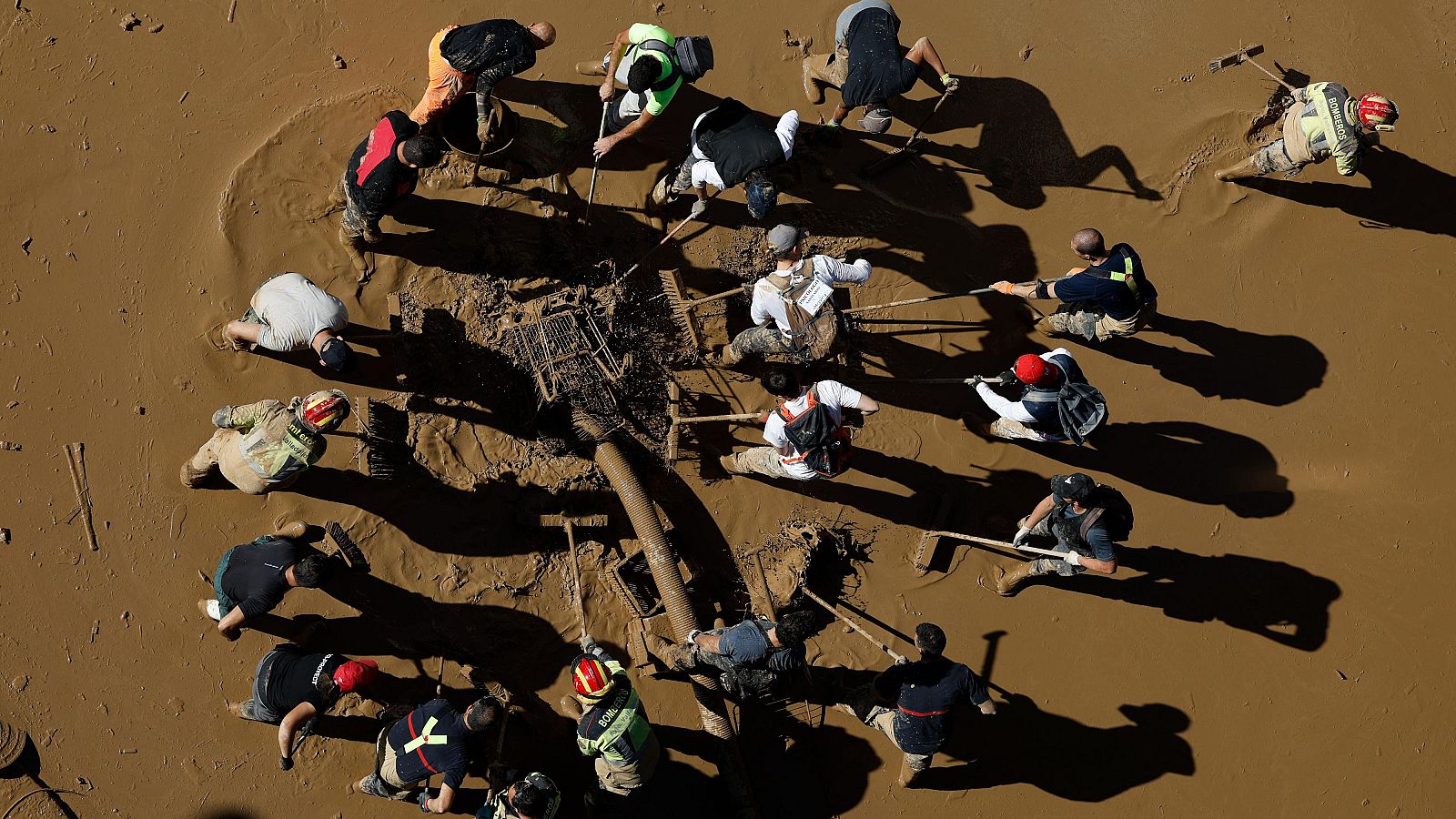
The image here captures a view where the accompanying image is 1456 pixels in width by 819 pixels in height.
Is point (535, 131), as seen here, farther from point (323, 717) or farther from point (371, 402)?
point (323, 717)

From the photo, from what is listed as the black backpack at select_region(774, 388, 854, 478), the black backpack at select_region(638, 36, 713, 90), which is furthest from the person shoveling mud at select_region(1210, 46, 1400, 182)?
the black backpack at select_region(638, 36, 713, 90)

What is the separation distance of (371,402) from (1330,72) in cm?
1004

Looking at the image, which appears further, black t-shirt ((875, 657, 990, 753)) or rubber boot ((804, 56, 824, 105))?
rubber boot ((804, 56, 824, 105))

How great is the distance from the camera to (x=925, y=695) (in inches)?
284

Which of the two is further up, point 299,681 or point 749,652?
point 749,652

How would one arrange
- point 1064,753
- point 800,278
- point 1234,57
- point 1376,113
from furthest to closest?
point 1234,57, point 1064,753, point 1376,113, point 800,278

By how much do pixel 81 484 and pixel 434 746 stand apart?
3877 millimetres

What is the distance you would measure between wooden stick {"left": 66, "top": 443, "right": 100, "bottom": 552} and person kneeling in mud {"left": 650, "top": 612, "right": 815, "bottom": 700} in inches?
199

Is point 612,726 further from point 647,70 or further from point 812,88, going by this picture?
point 812,88

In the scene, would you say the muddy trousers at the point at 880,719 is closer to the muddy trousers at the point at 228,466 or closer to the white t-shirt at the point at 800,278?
the white t-shirt at the point at 800,278

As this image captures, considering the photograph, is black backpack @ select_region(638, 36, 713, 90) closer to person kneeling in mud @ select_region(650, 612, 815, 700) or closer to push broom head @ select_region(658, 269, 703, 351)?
push broom head @ select_region(658, 269, 703, 351)

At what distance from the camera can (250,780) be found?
7684mm

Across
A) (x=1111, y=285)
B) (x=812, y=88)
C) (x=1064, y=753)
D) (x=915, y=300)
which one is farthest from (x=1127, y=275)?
(x=1064, y=753)

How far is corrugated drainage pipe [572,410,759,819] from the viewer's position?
25.5 feet
